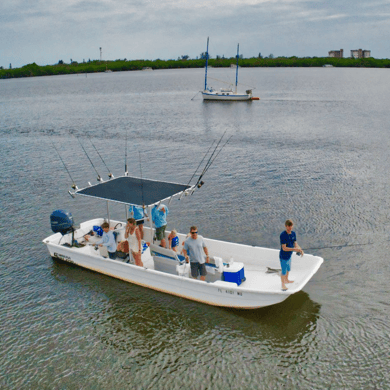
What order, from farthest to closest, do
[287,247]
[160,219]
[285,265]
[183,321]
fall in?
[160,219]
[183,321]
[285,265]
[287,247]

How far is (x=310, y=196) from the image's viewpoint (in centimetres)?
1767

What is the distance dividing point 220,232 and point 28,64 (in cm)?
19724

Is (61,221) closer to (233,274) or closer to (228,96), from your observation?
(233,274)

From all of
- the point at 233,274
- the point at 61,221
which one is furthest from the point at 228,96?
the point at 233,274

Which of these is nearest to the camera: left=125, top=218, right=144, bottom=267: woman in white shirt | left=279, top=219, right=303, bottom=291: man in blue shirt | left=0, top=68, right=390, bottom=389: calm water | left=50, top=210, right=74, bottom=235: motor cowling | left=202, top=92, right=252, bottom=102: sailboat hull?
left=0, top=68, right=390, bottom=389: calm water

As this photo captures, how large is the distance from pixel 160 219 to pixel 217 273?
86.3 inches

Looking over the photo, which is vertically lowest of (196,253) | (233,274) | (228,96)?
(233,274)

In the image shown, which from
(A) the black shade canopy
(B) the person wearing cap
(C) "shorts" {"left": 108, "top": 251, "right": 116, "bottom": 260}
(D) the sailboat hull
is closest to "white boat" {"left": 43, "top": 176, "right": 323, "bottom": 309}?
(A) the black shade canopy

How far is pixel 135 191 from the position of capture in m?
11.4

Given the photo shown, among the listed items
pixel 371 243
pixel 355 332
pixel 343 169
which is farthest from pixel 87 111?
pixel 355 332

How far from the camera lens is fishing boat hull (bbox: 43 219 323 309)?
9.50 m

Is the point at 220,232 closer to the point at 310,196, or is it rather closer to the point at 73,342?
the point at 310,196

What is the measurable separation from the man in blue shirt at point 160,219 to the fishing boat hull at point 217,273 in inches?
14.9

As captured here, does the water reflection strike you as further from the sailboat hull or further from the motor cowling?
the sailboat hull
